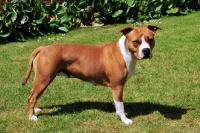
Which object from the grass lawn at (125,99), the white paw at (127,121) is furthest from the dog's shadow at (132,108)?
the white paw at (127,121)

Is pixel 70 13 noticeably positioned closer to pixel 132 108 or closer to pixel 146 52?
pixel 132 108

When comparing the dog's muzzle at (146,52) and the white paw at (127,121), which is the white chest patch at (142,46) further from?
the white paw at (127,121)

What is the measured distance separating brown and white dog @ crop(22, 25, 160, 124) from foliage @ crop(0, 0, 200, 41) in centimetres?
583

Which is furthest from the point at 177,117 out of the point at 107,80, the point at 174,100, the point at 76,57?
the point at 76,57

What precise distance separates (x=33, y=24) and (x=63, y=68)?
6.16 m

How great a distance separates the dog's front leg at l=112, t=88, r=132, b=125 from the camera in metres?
5.80

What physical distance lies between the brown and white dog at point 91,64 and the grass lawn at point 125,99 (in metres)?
0.30

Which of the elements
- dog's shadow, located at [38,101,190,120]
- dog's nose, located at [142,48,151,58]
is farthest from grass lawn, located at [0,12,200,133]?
dog's nose, located at [142,48,151,58]

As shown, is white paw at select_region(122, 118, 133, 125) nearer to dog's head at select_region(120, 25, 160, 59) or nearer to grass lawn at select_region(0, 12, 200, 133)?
grass lawn at select_region(0, 12, 200, 133)

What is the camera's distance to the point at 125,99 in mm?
6879

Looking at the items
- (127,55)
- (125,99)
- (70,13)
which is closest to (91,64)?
(127,55)

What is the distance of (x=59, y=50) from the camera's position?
5.81 metres

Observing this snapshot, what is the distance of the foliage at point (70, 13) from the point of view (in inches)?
452

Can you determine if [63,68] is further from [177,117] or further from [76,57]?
[177,117]
